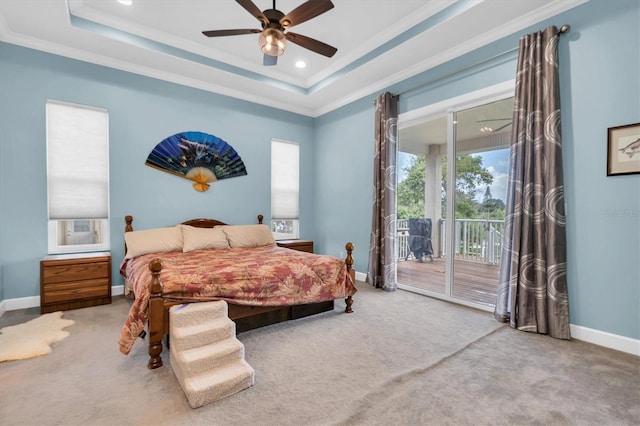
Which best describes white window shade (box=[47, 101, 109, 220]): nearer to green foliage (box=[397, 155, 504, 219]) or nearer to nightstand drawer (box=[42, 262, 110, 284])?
nightstand drawer (box=[42, 262, 110, 284])

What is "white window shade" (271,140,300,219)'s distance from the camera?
5.41 metres

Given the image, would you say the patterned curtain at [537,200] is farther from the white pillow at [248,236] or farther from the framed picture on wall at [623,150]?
the white pillow at [248,236]

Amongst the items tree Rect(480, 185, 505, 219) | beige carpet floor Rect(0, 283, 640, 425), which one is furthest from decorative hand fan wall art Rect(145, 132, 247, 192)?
tree Rect(480, 185, 505, 219)

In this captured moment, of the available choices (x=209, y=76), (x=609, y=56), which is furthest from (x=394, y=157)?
(x=209, y=76)

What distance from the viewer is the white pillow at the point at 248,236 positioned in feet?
14.2

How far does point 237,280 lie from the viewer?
255 centimetres

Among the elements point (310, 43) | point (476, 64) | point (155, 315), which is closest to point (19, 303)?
point (155, 315)

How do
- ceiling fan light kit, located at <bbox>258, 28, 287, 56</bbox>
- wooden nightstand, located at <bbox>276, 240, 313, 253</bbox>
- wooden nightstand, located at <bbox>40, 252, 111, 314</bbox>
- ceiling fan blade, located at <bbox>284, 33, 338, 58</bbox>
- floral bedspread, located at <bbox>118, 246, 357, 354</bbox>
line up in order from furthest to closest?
wooden nightstand, located at <bbox>276, 240, 313, 253</bbox>, wooden nightstand, located at <bbox>40, 252, 111, 314</bbox>, ceiling fan blade, located at <bbox>284, 33, 338, 58</bbox>, ceiling fan light kit, located at <bbox>258, 28, 287, 56</bbox>, floral bedspread, located at <bbox>118, 246, 357, 354</bbox>

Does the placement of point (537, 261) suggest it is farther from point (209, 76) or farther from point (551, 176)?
point (209, 76)

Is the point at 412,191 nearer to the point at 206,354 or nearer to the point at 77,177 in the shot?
the point at 206,354

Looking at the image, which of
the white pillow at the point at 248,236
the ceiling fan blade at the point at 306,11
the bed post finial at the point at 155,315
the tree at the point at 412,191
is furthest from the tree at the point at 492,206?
the bed post finial at the point at 155,315

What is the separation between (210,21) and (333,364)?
380 centimetres

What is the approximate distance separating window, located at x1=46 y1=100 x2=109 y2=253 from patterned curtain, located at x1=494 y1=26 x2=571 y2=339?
190 inches

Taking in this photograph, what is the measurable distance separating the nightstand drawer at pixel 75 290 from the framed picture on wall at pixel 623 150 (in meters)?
5.22
